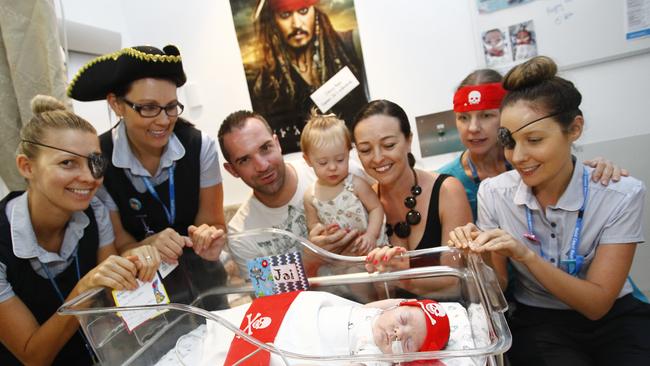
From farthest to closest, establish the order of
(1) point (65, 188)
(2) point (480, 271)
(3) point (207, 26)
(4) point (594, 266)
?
(3) point (207, 26)
(1) point (65, 188)
(4) point (594, 266)
(2) point (480, 271)

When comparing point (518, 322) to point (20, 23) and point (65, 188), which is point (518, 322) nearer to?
point (65, 188)

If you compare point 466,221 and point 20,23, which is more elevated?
point 20,23

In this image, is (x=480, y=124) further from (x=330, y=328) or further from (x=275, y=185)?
(x=330, y=328)

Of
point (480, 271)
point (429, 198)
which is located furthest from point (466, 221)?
point (480, 271)

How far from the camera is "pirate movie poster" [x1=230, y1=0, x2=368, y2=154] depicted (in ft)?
9.39

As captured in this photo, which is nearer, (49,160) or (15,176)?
(49,160)

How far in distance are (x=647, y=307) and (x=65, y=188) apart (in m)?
2.12

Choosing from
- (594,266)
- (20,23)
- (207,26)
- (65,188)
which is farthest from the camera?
(207,26)

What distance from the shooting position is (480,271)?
1.27 meters

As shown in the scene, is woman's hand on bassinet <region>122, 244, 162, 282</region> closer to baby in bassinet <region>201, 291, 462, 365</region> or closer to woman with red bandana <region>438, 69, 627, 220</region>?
baby in bassinet <region>201, 291, 462, 365</region>

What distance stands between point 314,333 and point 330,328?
0.07m

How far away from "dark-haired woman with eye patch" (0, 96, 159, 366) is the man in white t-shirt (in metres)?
0.65

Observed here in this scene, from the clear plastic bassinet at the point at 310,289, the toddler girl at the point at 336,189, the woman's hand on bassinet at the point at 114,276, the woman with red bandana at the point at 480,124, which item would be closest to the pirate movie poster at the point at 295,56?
the toddler girl at the point at 336,189

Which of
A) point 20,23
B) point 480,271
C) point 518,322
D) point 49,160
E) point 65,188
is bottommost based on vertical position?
point 518,322
